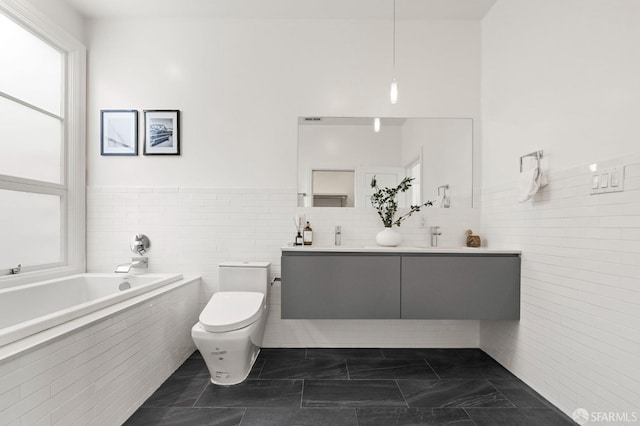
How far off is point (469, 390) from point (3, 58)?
3.76 meters

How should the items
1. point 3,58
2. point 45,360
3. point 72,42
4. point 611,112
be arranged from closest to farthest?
point 45,360
point 611,112
point 3,58
point 72,42

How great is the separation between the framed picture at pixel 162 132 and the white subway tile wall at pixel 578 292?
105 inches

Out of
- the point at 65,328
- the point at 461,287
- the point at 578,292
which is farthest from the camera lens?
the point at 461,287

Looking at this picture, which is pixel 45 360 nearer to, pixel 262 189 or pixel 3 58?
pixel 262 189

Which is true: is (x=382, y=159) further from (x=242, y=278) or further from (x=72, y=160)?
(x=72, y=160)

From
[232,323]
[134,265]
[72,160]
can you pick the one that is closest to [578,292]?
[232,323]

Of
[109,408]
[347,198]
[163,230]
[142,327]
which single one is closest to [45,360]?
[109,408]

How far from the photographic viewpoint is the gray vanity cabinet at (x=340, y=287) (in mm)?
2234

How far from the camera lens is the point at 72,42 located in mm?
2539

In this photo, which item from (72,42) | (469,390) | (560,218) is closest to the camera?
(560,218)

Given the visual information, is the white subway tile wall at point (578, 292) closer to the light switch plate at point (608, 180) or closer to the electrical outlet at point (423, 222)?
the light switch plate at point (608, 180)

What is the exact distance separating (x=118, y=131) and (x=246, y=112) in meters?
1.10

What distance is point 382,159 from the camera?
2701mm

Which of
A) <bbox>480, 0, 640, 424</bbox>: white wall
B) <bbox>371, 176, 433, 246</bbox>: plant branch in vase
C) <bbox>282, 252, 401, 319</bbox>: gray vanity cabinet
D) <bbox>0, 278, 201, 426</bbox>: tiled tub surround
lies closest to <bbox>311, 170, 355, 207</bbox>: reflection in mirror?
<bbox>371, 176, 433, 246</bbox>: plant branch in vase
